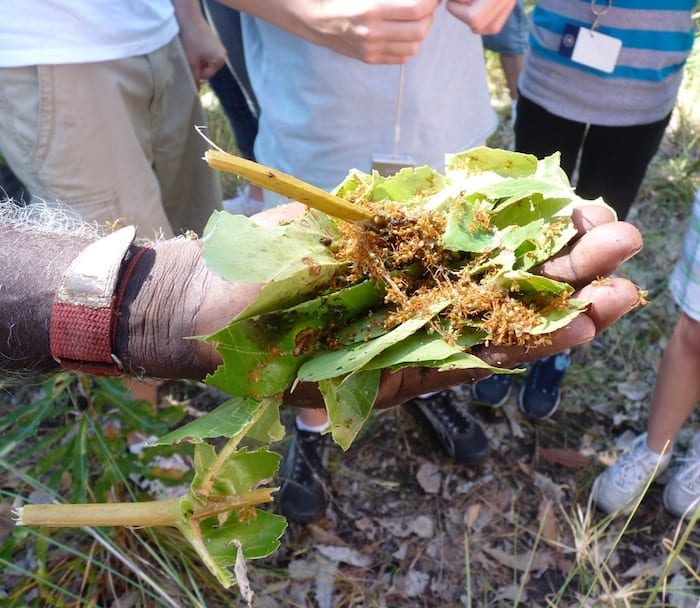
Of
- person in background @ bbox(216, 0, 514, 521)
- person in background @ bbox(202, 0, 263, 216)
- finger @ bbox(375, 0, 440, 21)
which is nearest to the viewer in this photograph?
finger @ bbox(375, 0, 440, 21)

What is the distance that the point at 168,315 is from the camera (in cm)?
110

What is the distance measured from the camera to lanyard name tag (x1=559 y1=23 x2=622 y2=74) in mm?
1770

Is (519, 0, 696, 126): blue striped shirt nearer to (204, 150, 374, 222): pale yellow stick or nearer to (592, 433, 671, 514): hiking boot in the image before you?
(592, 433, 671, 514): hiking boot

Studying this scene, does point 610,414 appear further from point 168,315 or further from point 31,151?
point 31,151

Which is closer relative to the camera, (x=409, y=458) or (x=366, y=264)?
(x=366, y=264)

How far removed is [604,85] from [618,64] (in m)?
0.07

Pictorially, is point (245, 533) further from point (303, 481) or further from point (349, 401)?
point (303, 481)

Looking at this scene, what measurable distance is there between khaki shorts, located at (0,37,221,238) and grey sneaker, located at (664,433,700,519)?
68.3 inches

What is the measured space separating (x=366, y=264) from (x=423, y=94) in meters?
0.75

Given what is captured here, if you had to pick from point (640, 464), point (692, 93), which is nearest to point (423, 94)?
point (640, 464)

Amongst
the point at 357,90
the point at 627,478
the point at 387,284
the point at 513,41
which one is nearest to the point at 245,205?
the point at 513,41

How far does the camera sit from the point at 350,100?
61.7 inches

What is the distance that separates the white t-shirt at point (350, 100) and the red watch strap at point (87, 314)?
28.4 inches

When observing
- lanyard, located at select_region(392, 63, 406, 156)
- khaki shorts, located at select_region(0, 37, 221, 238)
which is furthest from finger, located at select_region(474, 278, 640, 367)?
khaki shorts, located at select_region(0, 37, 221, 238)
